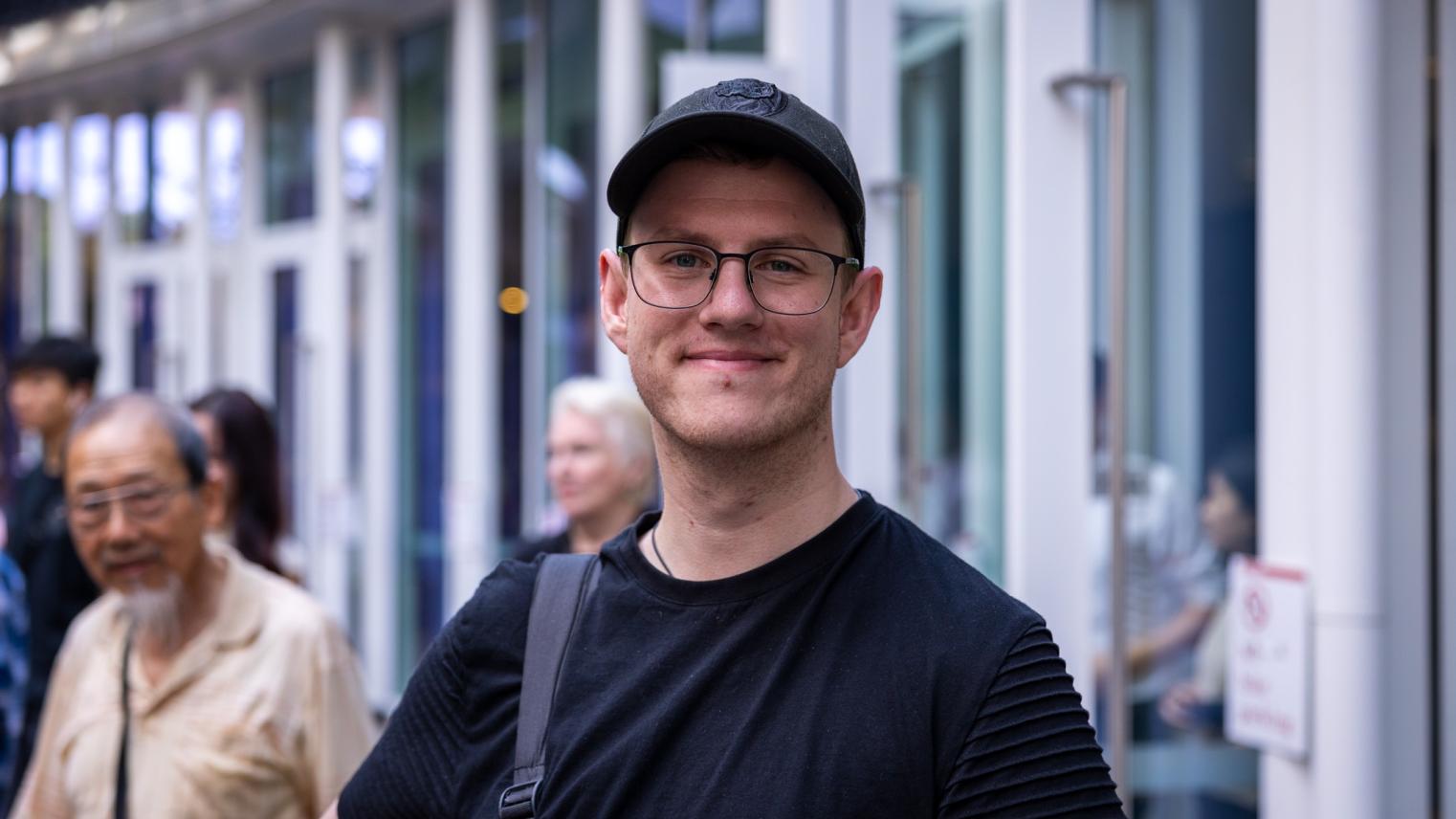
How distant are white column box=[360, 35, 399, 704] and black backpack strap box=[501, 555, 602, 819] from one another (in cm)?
765

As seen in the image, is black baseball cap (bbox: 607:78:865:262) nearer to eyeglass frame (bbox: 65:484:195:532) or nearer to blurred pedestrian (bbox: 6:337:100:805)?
eyeglass frame (bbox: 65:484:195:532)

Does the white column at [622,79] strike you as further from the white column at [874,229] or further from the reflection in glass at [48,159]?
the reflection in glass at [48,159]

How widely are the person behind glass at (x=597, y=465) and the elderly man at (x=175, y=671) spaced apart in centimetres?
132

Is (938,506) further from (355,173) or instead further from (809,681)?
(355,173)

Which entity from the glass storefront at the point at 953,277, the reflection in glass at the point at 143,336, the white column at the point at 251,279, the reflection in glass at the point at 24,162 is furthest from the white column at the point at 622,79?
the reflection in glass at the point at 24,162

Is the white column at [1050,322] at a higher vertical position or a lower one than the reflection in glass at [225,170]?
lower

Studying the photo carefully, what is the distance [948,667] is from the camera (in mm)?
1427

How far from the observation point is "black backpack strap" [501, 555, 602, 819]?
1.58m

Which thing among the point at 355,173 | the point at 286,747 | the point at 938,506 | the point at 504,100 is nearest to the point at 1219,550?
the point at 938,506

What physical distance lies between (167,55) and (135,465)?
28.9 feet

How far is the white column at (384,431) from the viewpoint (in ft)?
30.0

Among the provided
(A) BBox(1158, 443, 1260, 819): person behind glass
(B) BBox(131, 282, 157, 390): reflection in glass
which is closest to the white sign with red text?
(A) BBox(1158, 443, 1260, 819): person behind glass

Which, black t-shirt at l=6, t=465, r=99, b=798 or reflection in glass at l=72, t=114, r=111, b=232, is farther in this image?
reflection in glass at l=72, t=114, r=111, b=232

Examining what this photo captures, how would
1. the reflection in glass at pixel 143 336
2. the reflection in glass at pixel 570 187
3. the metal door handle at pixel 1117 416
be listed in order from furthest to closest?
1. the reflection in glass at pixel 143 336
2. the reflection in glass at pixel 570 187
3. the metal door handle at pixel 1117 416
